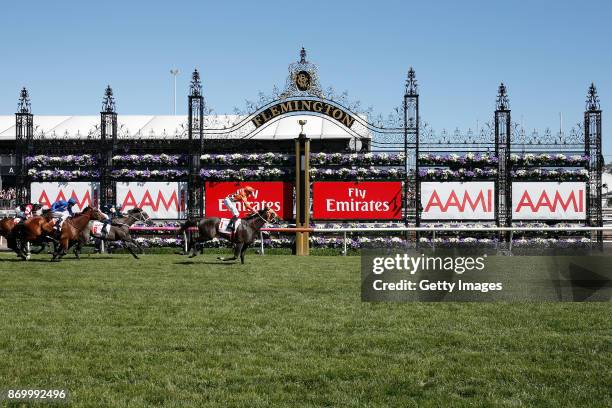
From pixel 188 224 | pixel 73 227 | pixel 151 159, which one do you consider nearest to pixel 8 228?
pixel 73 227

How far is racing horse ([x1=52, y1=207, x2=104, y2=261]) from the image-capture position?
1992 cm

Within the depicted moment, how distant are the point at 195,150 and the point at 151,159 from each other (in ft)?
4.65

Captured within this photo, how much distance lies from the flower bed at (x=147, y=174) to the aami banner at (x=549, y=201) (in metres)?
10.4

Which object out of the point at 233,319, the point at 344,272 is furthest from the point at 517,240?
the point at 233,319

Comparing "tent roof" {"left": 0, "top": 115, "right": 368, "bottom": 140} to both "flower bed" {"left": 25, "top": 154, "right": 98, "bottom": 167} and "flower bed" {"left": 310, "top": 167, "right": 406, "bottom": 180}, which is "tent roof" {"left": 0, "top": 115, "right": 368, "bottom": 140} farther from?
"flower bed" {"left": 310, "top": 167, "right": 406, "bottom": 180}

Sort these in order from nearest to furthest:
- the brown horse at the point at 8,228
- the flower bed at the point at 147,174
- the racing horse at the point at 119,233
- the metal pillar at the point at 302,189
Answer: the brown horse at the point at 8,228 → the racing horse at the point at 119,233 → the metal pillar at the point at 302,189 → the flower bed at the point at 147,174

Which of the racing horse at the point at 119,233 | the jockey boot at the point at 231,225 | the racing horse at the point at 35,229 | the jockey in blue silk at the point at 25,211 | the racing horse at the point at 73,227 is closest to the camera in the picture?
the jockey boot at the point at 231,225

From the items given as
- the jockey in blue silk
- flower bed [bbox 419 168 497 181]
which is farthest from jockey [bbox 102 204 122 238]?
flower bed [bbox 419 168 497 181]

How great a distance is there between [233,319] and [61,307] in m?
2.58

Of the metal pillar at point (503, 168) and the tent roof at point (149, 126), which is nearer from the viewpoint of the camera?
the metal pillar at point (503, 168)

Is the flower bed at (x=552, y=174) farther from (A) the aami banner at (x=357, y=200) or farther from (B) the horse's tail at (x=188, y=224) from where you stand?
(B) the horse's tail at (x=188, y=224)

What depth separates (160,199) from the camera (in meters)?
25.3

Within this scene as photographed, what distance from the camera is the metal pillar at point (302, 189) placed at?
2406cm

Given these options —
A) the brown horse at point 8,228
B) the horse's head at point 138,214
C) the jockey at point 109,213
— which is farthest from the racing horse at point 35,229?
the horse's head at point 138,214
